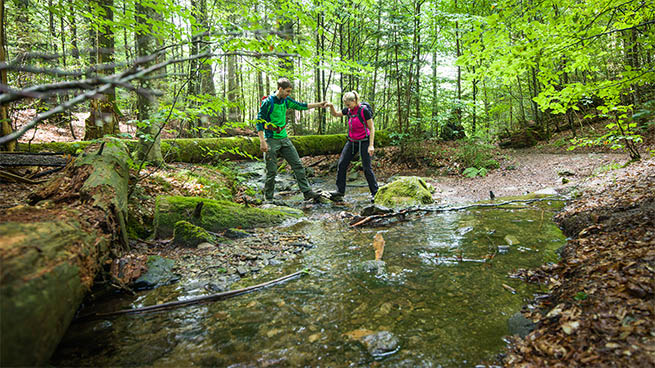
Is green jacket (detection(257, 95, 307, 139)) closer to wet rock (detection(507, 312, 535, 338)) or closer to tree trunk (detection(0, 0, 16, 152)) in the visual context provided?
tree trunk (detection(0, 0, 16, 152))

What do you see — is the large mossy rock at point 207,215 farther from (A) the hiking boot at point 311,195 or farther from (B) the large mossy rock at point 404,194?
(B) the large mossy rock at point 404,194

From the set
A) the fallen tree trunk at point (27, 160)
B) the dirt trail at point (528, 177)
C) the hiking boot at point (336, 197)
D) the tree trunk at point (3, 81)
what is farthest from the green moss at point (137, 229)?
the dirt trail at point (528, 177)

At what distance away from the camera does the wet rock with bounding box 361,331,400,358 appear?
1966 mm

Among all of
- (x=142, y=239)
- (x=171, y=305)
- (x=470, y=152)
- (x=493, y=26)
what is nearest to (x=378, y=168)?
(x=470, y=152)

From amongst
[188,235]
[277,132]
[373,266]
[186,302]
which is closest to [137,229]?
[188,235]

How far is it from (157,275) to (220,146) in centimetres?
636

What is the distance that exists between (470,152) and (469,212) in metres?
6.14

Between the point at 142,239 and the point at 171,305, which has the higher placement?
the point at 142,239

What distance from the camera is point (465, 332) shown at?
213cm

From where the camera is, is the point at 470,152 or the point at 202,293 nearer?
the point at 202,293

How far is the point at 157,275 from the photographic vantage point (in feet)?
9.99

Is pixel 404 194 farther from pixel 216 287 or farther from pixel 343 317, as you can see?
pixel 216 287

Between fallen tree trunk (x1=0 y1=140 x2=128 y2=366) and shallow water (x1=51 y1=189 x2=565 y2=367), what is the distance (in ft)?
1.66

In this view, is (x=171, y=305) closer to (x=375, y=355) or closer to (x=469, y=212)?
(x=375, y=355)
